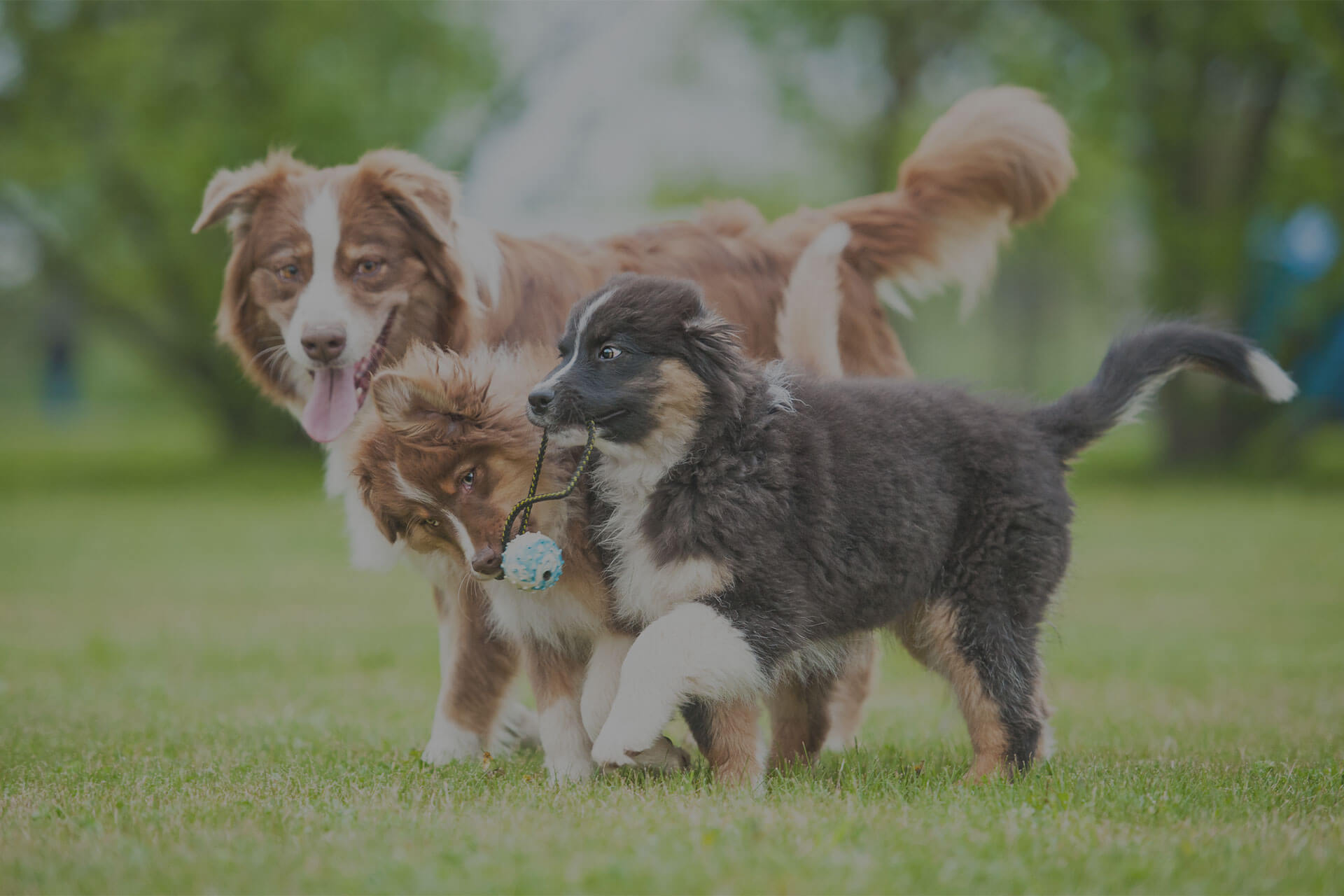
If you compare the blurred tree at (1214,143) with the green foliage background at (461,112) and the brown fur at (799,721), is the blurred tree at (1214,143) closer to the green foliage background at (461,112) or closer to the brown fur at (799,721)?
the green foliage background at (461,112)

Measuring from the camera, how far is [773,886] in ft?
10.0

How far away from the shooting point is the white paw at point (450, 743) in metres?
5.23

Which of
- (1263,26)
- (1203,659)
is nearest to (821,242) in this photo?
(1203,659)

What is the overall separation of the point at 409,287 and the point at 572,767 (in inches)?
79.6

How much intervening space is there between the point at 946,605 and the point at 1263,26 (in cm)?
1851

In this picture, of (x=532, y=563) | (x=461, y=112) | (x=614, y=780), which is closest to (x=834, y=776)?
(x=614, y=780)

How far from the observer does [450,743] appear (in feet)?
17.3

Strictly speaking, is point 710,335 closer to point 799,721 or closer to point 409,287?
point 409,287

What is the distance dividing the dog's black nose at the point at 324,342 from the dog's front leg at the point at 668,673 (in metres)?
1.77

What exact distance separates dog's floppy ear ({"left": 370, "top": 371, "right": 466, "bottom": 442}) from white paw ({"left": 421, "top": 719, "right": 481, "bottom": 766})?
1.41m

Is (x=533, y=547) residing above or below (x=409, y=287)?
below

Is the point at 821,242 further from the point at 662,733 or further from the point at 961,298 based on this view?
the point at 662,733

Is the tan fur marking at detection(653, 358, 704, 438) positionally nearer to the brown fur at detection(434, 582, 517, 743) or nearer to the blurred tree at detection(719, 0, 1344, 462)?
the brown fur at detection(434, 582, 517, 743)

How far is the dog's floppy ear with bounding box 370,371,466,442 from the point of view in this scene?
14.9ft
